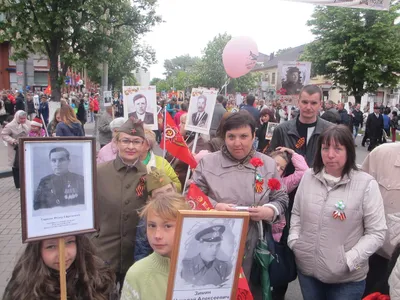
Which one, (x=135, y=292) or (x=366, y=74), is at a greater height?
(x=366, y=74)

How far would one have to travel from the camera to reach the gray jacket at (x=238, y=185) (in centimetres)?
271

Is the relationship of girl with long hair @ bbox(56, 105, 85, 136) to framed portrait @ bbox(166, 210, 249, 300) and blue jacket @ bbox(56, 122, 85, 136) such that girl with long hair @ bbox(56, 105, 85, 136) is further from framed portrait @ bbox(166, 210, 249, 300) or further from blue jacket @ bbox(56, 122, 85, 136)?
framed portrait @ bbox(166, 210, 249, 300)

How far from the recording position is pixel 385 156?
3.03m

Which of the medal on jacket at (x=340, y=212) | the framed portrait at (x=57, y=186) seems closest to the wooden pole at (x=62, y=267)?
the framed portrait at (x=57, y=186)

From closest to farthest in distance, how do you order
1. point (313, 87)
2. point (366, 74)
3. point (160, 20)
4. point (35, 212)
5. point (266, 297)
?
point (35, 212) < point (266, 297) < point (313, 87) < point (160, 20) < point (366, 74)

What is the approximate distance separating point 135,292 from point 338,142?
1638 mm

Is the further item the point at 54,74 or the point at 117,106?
the point at 117,106

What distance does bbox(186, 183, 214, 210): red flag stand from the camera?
2.63m

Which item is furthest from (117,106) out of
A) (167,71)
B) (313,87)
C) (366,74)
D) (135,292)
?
(167,71)

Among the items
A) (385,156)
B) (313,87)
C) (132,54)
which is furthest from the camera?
(132,54)

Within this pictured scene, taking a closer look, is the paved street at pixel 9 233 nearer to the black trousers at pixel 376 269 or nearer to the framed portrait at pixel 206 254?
the black trousers at pixel 376 269

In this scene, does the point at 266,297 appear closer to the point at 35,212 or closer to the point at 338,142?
the point at 338,142

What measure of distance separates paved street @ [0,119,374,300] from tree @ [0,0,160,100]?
6.96 meters

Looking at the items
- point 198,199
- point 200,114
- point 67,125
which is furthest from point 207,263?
point 67,125
